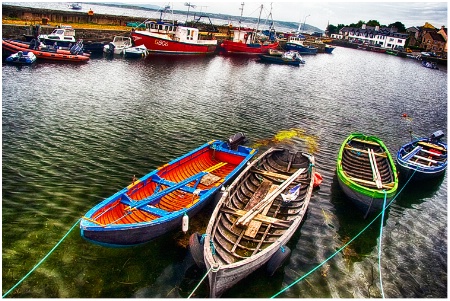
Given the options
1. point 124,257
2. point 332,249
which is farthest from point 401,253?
point 124,257

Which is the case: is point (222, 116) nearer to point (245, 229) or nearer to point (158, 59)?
point (245, 229)

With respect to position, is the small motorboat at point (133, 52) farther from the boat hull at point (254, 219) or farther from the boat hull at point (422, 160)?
the boat hull at point (422, 160)

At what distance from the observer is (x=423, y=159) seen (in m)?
22.1

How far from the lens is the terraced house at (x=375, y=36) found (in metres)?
149

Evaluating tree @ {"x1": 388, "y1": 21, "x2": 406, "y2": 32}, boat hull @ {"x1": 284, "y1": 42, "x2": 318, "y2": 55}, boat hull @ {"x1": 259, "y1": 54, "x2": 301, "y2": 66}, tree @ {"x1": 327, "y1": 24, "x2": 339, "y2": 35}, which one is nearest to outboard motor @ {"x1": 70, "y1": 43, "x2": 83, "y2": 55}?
boat hull @ {"x1": 259, "y1": 54, "x2": 301, "y2": 66}

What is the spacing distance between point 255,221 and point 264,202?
4.52 feet

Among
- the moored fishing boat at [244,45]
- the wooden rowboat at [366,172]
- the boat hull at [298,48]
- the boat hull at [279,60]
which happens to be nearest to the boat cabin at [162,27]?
the moored fishing boat at [244,45]

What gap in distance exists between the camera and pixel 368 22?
613 ft

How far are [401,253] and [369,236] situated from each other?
1467 millimetres

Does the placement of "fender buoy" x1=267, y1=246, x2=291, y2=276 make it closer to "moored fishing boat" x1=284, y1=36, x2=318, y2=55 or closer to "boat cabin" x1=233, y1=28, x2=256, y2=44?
"boat cabin" x1=233, y1=28, x2=256, y2=44

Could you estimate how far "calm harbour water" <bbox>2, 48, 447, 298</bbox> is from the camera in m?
11.6

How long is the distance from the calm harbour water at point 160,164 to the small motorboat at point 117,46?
16.0 metres

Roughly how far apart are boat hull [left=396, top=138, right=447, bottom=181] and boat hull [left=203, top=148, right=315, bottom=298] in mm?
6856

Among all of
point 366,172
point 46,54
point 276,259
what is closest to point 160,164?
point 276,259
